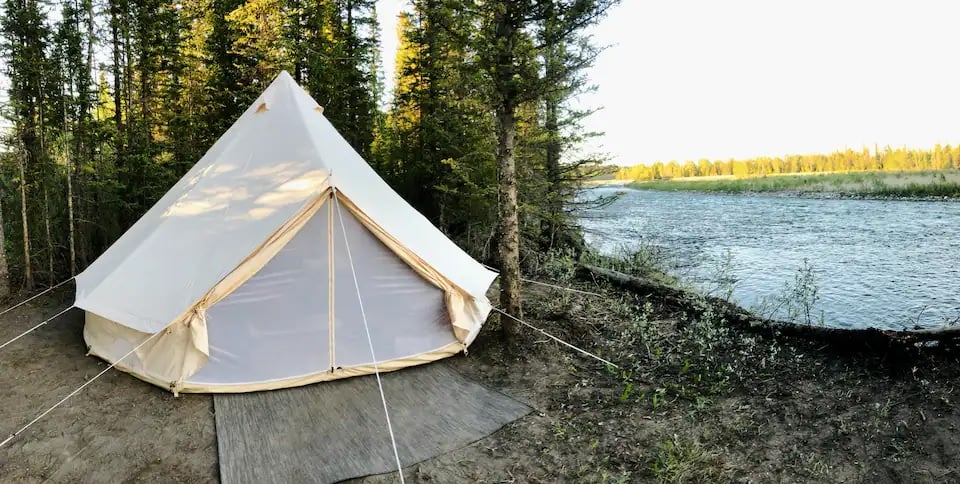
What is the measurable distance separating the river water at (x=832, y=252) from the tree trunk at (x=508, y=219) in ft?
10.4

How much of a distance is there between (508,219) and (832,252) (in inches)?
Answer: 388

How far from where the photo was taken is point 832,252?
11.4m

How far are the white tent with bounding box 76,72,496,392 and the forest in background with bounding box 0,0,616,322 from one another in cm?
100

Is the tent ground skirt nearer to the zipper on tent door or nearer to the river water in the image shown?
the zipper on tent door

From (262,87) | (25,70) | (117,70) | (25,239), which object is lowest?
(25,239)

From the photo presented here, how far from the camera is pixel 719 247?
13188mm

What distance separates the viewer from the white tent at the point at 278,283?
4453mm

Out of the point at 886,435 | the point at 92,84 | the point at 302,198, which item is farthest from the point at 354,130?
the point at 886,435

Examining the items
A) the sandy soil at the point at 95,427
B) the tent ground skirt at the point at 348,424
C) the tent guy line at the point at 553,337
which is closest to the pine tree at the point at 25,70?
the sandy soil at the point at 95,427

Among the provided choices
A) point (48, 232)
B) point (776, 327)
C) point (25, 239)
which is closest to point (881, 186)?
point (776, 327)

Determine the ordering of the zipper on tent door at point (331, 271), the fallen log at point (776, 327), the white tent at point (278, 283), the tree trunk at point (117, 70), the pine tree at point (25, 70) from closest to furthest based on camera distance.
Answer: the fallen log at point (776, 327) < the white tent at point (278, 283) < the zipper on tent door at point (331, 271) < the pine tree at point (25, 70) < the tree trunk at point (117, 70)

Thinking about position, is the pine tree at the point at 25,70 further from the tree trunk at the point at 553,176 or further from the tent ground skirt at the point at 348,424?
the tree trunk at the point at 553,176

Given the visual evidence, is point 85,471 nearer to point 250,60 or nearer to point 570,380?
point 570,380

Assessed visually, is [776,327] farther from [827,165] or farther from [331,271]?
[827,165]
